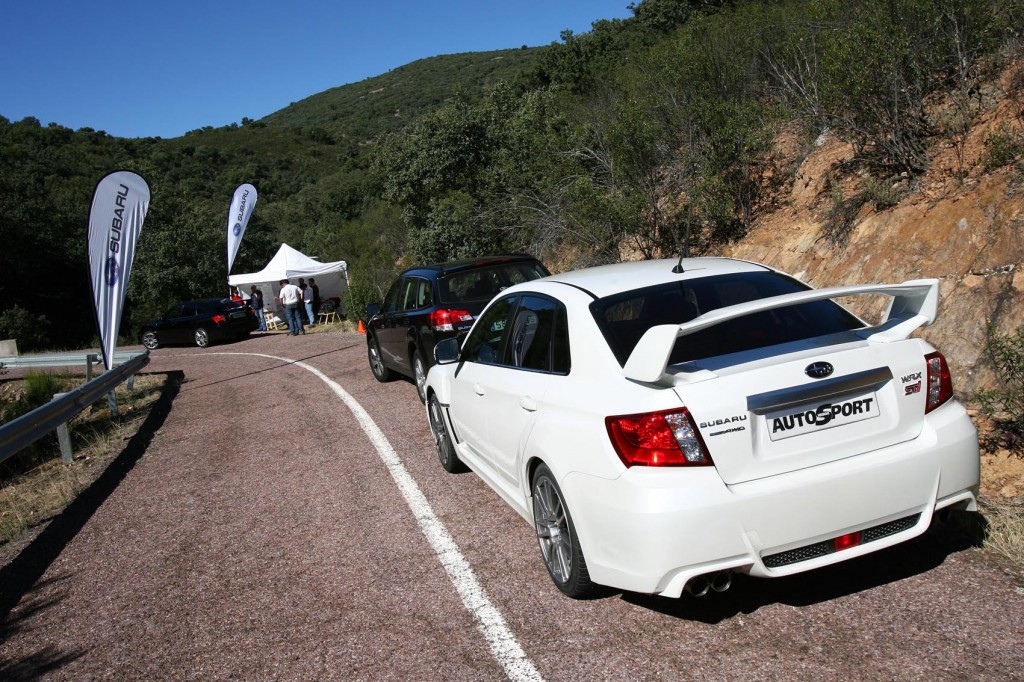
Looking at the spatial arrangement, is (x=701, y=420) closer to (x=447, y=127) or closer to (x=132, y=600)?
(x=132, y=600)

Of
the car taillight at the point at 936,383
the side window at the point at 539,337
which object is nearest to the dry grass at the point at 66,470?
the side window at the point at 539,337

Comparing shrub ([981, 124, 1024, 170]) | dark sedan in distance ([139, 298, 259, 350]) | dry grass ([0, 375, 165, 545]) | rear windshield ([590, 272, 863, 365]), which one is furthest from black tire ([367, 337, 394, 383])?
dark sedan in distance ([139, 298, 259, 350])

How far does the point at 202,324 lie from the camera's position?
26188 mm

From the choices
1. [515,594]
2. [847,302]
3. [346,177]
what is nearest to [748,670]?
[515,594]

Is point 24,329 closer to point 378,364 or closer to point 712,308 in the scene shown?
point 378,364

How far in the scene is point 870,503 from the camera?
3271mm

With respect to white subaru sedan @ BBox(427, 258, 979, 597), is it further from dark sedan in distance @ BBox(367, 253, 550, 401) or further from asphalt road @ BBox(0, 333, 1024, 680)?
dark sedan in distance @ BBox(367, 253, 550, 401)

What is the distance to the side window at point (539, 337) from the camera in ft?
13.5

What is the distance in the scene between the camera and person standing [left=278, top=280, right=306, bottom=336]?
79.1 ft

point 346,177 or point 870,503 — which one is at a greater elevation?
point 346,177

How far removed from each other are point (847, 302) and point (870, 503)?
555cm

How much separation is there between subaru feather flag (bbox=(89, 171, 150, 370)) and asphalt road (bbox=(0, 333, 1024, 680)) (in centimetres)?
534

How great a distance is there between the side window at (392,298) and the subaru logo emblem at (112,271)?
175 inches

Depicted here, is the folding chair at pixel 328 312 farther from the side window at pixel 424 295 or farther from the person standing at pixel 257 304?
the side window at pixel 424 295
